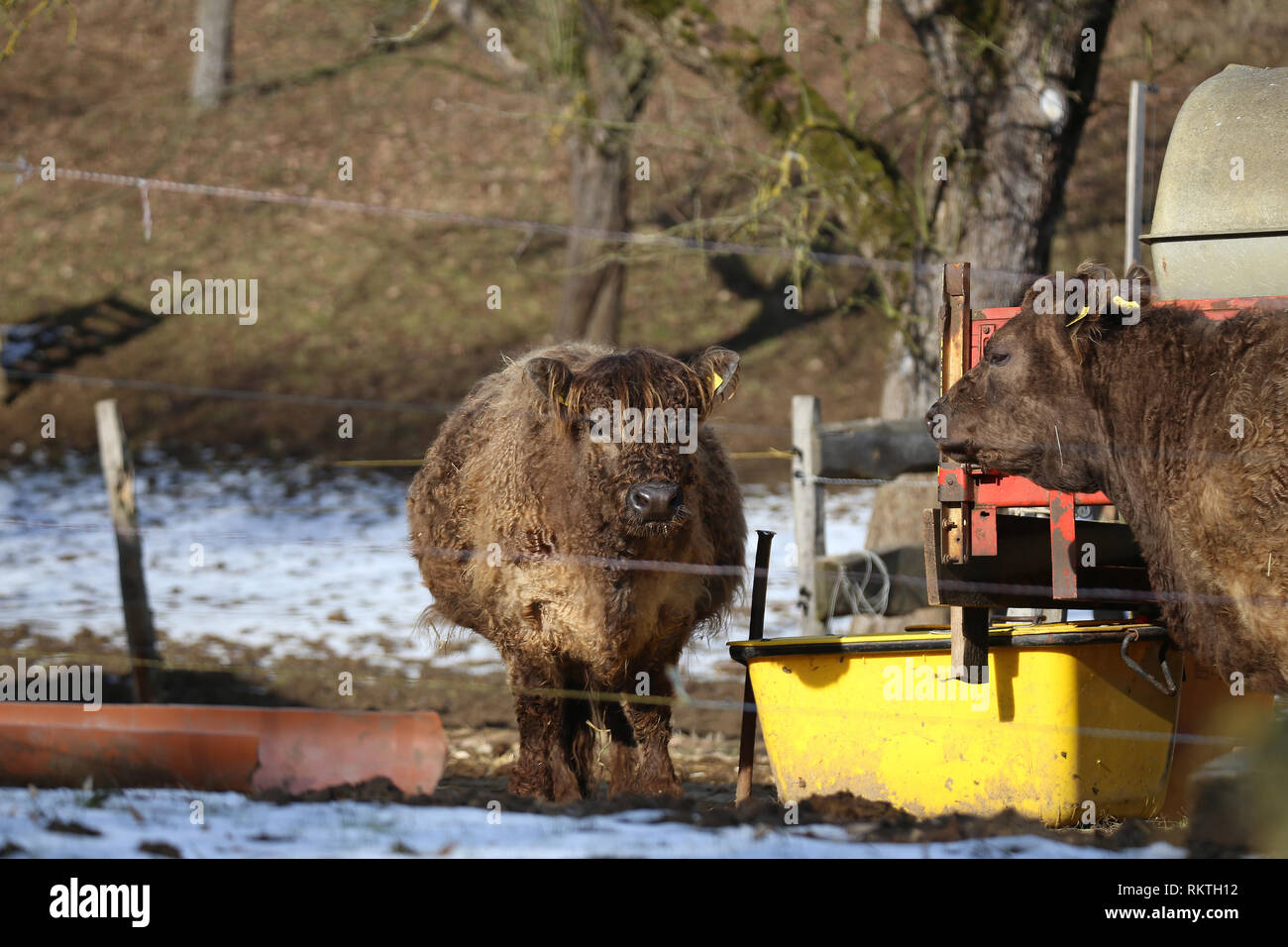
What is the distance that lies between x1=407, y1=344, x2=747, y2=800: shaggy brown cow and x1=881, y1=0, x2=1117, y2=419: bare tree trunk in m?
3.56

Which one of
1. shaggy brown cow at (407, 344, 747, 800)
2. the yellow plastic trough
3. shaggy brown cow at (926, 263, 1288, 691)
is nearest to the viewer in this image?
shaggy brown cow at (926, 263, 1288, 691)

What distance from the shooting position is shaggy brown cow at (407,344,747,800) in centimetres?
557

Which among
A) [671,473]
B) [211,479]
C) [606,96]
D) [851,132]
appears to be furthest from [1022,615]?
[211,479]

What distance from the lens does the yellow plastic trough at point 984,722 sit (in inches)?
204

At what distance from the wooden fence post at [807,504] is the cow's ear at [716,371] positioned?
97.1 inches

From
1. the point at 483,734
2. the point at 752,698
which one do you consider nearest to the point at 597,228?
the point at 483,734

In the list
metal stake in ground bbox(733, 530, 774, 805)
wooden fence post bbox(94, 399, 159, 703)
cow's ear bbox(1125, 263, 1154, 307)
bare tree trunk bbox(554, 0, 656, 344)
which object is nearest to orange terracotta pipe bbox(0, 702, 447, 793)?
metal stake in ground bbox(733, 530, 774, 805)

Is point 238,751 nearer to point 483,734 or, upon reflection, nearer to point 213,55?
point 483,734

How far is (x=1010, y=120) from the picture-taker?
360 inches

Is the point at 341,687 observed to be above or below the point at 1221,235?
below

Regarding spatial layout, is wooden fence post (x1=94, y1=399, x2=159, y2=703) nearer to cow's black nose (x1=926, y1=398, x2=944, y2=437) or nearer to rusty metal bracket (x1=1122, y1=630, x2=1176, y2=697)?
cow's black nose (x1=926, y1=398, x2=944, y2=437)

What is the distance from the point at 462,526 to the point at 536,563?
89cm

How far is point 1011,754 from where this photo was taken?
5227 mm

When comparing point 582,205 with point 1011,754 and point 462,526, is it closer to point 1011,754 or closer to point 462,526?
point 462,526
